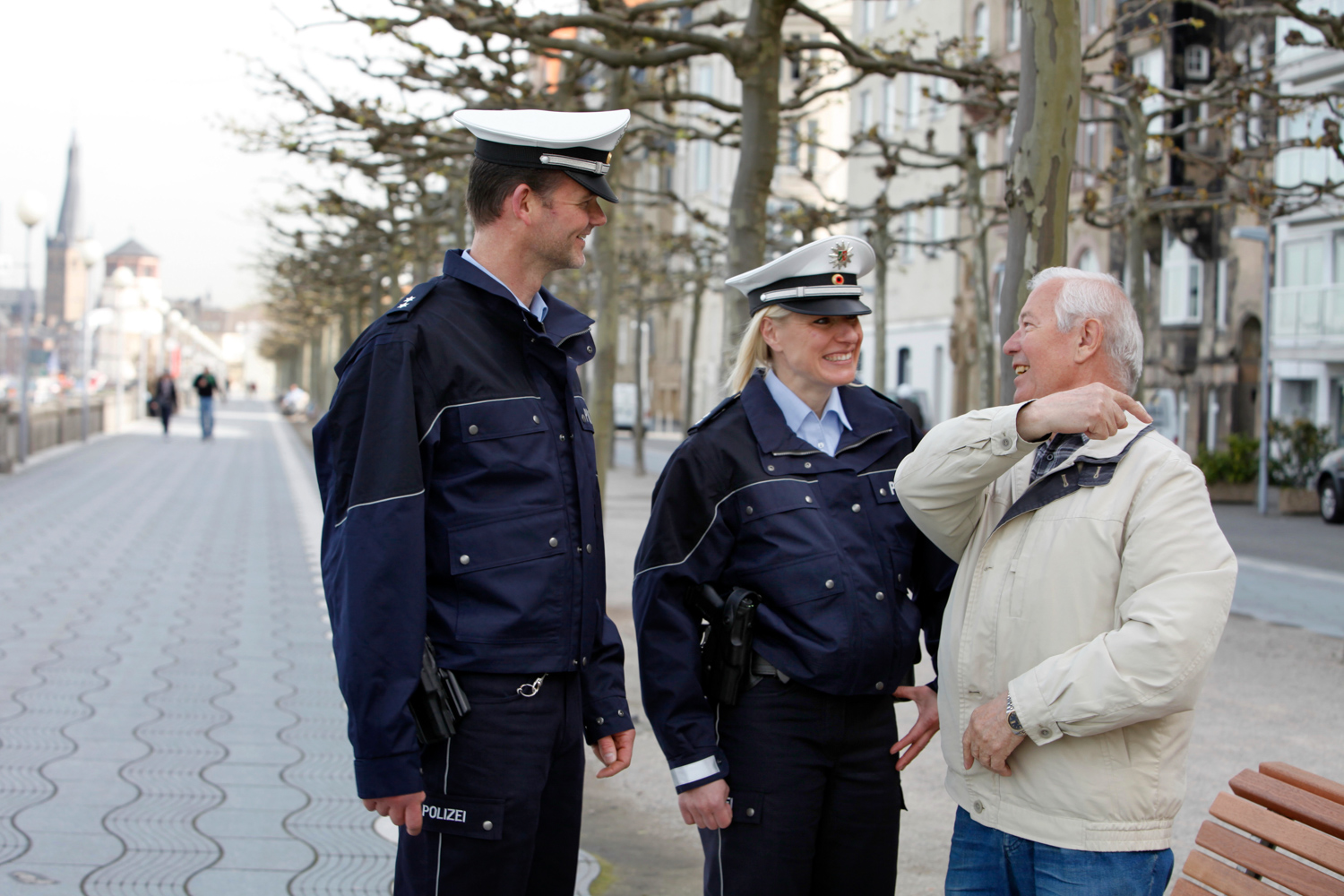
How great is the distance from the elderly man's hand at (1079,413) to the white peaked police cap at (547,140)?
0.93m

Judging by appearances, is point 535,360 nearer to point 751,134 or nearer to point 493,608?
point 493,608

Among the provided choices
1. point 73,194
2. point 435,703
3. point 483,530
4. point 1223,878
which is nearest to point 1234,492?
point 1223,878

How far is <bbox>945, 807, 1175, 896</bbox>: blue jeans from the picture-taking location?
2.68m

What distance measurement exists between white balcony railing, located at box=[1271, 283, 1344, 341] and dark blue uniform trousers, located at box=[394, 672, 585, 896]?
31244 millimetres

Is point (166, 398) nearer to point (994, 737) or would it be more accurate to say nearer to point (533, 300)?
point (533, 300)

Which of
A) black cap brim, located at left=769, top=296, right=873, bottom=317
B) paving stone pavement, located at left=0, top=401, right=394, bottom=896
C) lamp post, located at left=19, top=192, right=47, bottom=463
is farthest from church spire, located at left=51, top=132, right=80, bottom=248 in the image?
black cap brim, located at left=769, top=296, right=873, bottom=317

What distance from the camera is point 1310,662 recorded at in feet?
31.4

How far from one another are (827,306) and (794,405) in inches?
9.7

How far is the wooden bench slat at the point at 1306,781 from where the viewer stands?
2.66 m

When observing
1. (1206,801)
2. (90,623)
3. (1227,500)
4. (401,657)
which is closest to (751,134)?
(1206,801)

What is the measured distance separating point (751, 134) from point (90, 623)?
533 centimetres

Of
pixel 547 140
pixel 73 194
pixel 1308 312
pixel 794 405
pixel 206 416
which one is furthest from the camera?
pixel 73 194

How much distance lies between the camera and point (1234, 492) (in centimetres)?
2630

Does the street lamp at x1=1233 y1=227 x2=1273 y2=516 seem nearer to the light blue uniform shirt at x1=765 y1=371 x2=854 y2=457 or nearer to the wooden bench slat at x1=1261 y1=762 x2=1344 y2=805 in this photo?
the light blue uniform shirt at x1=765 y1=371 x2=854 y2=457
